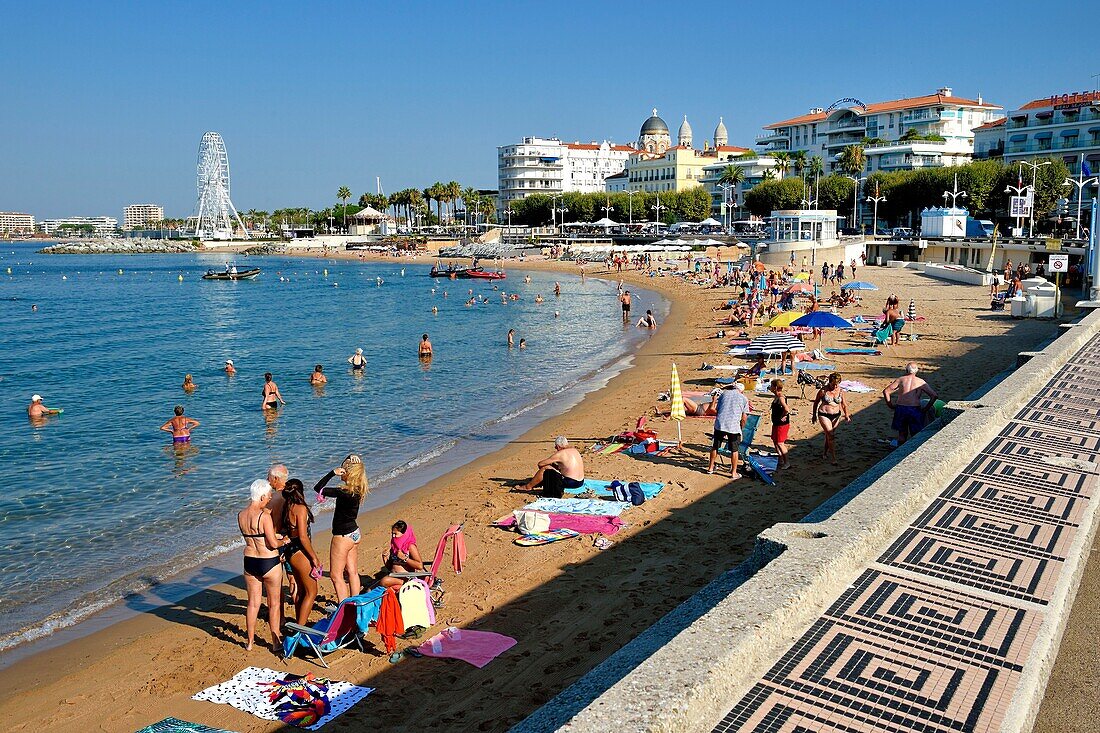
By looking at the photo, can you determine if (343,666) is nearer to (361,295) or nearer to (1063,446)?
(1063,446)

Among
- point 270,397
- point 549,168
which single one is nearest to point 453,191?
point 549,168

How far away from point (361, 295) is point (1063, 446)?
55812 millimetres

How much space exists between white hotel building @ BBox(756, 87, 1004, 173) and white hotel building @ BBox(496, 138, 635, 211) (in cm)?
3954

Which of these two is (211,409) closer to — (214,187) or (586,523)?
(586,523)

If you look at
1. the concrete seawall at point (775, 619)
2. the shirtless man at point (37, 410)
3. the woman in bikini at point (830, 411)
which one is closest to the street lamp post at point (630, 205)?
the shirtless man at point (37, 410)

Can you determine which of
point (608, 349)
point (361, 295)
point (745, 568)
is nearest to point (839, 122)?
point (361, 295)

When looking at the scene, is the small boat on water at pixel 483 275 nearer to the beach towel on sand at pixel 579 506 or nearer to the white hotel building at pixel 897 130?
the white hotel building at pixel 897 130

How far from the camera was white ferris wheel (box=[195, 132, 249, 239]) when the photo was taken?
540ft

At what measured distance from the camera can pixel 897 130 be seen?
10288cm

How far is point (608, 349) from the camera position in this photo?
2998cm

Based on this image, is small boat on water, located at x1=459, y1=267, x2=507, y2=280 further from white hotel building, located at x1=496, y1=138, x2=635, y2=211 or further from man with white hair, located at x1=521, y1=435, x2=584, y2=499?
white hotel building, located at x1=496, y1=138, x2=635, y2=211

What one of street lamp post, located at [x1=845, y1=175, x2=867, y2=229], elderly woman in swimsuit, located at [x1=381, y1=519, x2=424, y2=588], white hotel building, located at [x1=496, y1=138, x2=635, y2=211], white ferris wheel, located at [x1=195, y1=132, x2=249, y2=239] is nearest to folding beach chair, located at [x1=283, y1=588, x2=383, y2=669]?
elderly woman in swimsuit, located at [x1=381, y1=519, x2=424, y2=588]

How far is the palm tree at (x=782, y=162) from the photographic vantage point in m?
105

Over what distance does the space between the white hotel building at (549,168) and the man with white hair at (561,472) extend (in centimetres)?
13182
